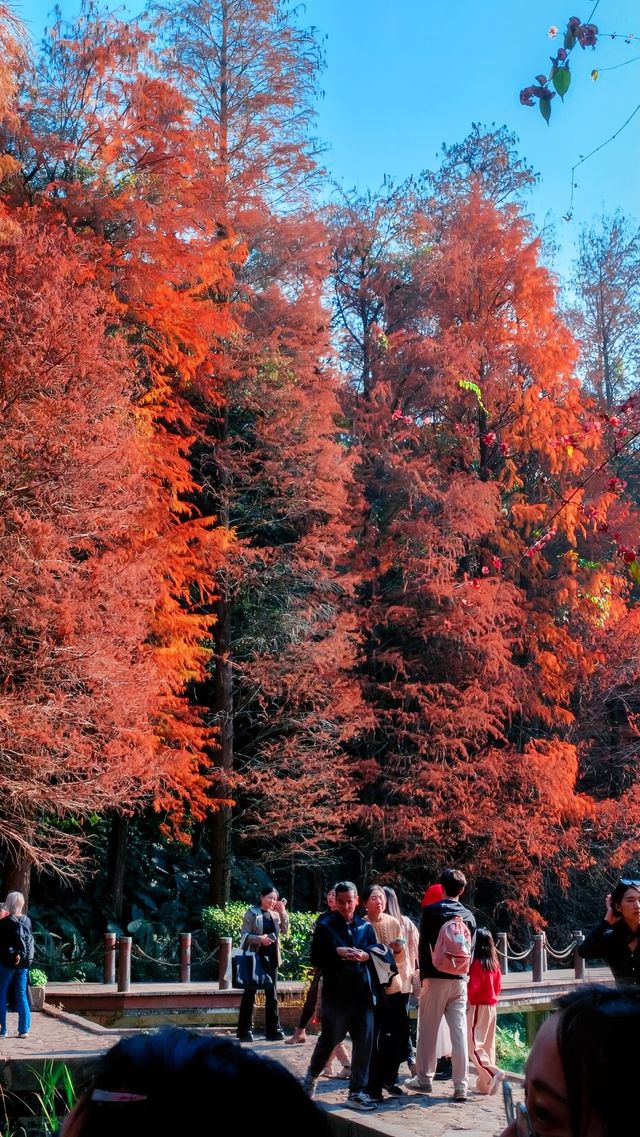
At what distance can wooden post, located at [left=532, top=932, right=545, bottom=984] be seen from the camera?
18.9 m

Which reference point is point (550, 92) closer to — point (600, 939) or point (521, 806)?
point (600, 939)

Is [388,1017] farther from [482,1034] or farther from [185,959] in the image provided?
[185,959]

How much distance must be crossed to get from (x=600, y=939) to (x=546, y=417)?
1917cm

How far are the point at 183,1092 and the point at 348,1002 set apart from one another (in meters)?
7.84

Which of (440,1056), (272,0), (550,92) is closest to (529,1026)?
(440,1056)

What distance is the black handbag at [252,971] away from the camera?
10.9m

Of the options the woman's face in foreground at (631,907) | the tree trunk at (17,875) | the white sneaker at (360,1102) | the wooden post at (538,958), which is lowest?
the wooden post at (538,958)

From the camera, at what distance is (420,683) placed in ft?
76.6

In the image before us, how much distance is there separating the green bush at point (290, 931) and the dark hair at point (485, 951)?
9.18 metres

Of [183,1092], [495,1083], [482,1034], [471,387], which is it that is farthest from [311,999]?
[471,387]

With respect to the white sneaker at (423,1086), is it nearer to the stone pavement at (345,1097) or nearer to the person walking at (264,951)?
the stone pavement at (345,1097)

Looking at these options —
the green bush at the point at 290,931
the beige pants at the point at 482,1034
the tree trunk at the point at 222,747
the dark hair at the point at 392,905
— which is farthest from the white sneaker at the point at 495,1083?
the tree trunk at the point at 222,747

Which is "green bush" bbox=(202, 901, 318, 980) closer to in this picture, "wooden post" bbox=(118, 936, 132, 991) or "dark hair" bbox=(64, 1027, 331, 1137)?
"wooden post" bbox=(118, 936, 132, 991)

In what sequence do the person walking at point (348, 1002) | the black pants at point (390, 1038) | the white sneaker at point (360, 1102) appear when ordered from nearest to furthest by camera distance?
the white sneaker at point (360, 1102)
the person walking at point (348, 1002)
the black pants at point (390, 1038)
